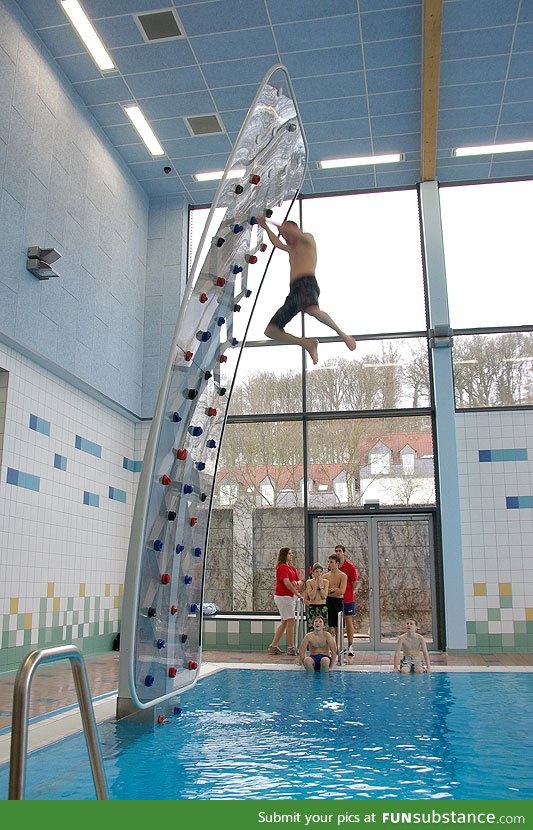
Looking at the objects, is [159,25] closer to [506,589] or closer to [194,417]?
[194,417]

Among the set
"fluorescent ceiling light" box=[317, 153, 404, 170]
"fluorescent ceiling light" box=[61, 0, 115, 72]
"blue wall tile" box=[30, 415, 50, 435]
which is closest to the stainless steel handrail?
"blue wall tile" box=[30, 415, 50, 435]

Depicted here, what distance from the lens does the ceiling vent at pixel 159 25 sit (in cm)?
844

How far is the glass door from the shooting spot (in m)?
10.7

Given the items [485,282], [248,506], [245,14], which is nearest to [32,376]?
[248,506]

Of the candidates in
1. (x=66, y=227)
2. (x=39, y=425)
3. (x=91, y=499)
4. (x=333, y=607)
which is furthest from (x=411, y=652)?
(x=66, y=227)

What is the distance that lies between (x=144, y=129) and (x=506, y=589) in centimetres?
838

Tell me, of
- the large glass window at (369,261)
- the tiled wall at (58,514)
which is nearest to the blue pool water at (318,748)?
the tiled wall at (58,514)

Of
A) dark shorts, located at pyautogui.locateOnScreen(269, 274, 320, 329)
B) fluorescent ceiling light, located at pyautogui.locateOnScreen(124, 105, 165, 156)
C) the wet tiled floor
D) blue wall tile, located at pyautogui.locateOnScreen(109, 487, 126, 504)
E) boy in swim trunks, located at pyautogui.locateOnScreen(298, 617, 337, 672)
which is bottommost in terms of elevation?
the wet tiled floor

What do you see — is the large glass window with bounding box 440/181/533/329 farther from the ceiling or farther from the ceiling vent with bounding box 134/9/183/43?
the ceiling vent with bounding box 134/9/183/43

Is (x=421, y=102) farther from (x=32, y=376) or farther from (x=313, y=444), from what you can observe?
(x=32, y=376)

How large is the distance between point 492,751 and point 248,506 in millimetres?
6712

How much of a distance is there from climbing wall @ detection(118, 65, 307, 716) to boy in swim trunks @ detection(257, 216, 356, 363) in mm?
222

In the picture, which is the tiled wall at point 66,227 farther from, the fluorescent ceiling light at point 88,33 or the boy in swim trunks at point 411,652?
the boy in swim trunks at point 411,652

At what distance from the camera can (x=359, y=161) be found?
37.1 feet
